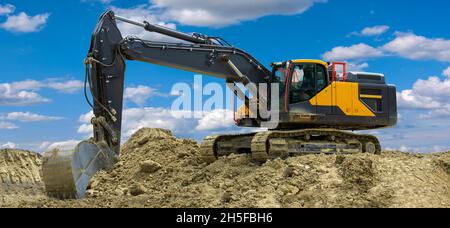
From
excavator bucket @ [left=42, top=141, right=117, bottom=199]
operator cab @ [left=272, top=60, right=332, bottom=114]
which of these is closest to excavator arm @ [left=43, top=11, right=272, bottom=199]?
excavator bucket @ [left=42, top=141, right=117, bottom=199]

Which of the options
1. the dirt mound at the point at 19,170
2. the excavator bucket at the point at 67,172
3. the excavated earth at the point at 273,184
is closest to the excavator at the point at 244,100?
the excavator bucket at the point at 67,172

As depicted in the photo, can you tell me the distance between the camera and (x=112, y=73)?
12156mm

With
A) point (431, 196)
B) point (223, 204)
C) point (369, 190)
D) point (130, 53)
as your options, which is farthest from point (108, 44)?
point (431, 196)

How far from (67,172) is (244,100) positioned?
466 centimetres

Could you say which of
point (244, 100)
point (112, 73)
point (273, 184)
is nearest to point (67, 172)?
point (112, 73)

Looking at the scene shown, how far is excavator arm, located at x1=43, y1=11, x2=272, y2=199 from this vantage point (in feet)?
36.4

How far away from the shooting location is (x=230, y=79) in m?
13.5

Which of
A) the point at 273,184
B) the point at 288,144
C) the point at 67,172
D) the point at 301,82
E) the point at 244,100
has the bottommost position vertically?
the point at 273,184

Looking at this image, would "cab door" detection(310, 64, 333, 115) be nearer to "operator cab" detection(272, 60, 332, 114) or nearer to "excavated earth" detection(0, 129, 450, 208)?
"operator cab" detection(272, 60, 332, 114)

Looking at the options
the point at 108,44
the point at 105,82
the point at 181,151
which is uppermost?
the point at 108,44

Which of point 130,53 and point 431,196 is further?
point 130,53

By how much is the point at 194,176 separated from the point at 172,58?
2.64 m

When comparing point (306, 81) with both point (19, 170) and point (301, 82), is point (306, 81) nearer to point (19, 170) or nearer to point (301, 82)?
point (301, 82)

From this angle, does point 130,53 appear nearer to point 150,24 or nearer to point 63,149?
point 150,24
